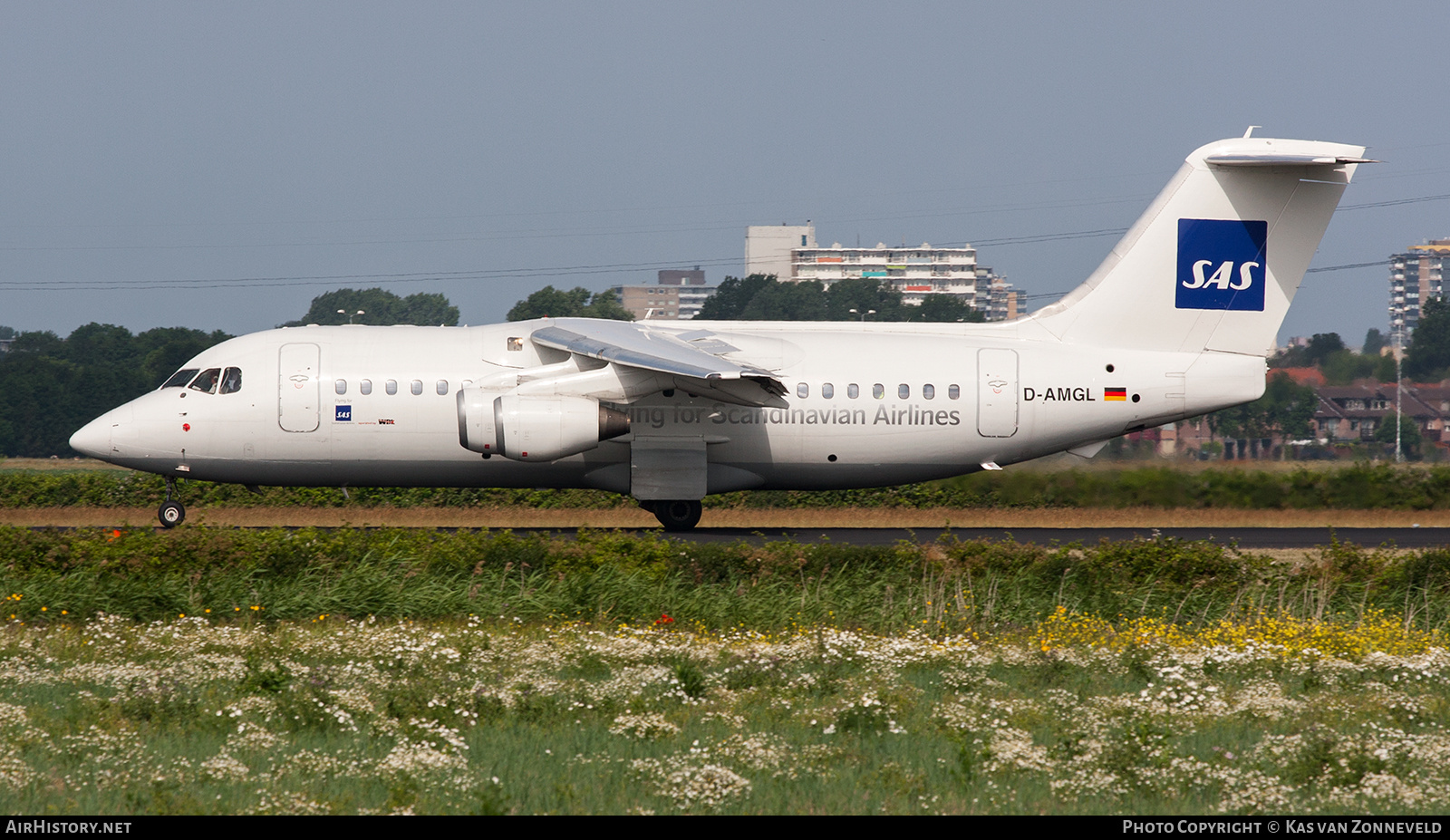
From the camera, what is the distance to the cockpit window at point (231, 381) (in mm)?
22969

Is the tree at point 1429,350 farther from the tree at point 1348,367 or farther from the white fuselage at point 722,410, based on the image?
the white fuselage at point 722,410

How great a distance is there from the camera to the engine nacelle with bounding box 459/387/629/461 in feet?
71.0

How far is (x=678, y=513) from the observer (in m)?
23.7

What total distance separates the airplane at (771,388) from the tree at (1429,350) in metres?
27.4

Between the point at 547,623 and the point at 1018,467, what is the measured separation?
42.5 ft

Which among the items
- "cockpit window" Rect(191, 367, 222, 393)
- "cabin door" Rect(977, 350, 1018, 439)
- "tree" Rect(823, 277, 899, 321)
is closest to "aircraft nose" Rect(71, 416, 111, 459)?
"cockpit window" Rect(191, 367, 222, 393)

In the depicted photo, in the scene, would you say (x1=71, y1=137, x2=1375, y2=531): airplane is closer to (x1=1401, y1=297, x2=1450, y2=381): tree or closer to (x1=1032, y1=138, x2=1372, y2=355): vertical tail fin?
(x1=1032, y1=138, x2=1372, y2=355): vertical tail fin

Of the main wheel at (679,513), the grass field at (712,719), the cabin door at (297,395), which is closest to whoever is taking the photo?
the grass field at (712,719)

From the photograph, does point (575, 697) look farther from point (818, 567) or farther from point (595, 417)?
point (595, 417)

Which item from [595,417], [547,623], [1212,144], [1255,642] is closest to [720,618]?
[547,623]

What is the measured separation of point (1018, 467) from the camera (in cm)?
2531

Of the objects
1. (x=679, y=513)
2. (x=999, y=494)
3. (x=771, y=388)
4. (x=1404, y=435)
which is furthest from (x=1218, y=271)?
(x=1404, y=435)

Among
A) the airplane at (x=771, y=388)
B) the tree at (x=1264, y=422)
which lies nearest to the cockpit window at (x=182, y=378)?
the airplane at (x=771, y=388)

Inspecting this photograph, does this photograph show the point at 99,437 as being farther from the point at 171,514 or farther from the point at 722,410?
the point at 722,410
